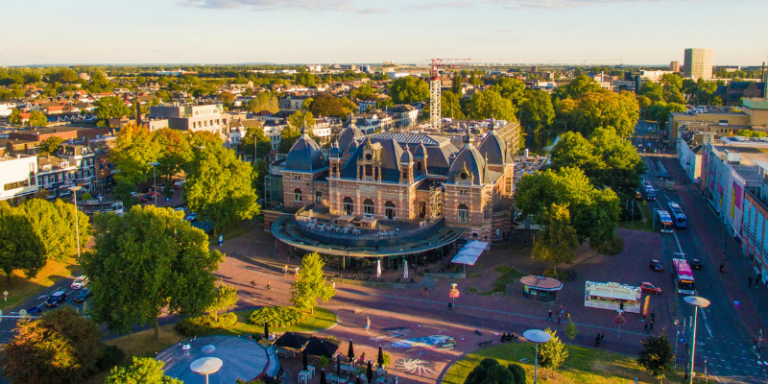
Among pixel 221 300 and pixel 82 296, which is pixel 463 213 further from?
pixel 82 296

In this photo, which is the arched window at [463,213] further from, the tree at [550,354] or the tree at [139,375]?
the tree at [139,375]

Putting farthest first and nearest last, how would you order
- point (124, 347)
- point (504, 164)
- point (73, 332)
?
1. point (504, 164)
2. point (124, 347)
3. point (73, 332)

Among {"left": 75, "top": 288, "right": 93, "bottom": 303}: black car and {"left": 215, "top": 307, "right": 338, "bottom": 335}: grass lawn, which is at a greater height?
{"left": 75, "top": 288, "right": 93, "bottom": 303}: black car

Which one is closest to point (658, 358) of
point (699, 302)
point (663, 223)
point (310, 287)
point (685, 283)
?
point (699, 302)

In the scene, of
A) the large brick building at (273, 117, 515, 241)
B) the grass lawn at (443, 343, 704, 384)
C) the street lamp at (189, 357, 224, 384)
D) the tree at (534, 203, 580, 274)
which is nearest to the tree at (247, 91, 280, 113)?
the large brick building at (273, 117, 515, 241)

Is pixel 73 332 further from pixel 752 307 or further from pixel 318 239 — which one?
pixel 752 307

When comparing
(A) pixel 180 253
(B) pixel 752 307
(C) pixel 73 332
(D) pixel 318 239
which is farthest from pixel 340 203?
(B) pixel 752 307

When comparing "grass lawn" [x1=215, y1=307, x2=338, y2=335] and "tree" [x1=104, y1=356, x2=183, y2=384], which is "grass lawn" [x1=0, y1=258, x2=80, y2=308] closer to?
"grass lawn" [x1=215, y1=307, x2=338, y2=335]
